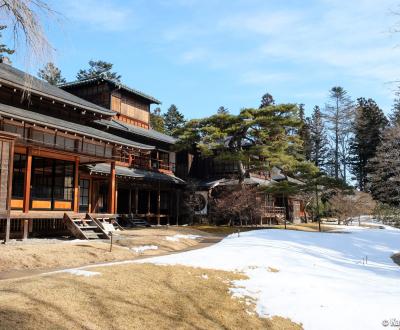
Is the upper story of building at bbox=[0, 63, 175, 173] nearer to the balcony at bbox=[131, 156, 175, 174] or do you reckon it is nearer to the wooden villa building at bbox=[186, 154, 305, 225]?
the balcony at bbox=[131, 156, 175, 174]

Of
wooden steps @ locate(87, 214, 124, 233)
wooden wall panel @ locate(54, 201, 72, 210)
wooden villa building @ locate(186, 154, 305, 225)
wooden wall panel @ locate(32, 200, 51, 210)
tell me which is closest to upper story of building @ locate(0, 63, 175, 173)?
wooden wall panel @ locate(54, 201, 72, 210)

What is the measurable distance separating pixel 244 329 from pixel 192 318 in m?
1.06

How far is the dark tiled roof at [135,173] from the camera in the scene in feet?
78.8

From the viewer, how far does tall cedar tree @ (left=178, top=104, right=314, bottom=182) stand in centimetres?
2891

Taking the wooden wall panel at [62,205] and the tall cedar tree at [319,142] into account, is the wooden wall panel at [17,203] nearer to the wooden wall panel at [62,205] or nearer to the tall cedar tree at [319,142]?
the wooden wall panel at [62,205]

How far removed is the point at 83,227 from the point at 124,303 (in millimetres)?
10844

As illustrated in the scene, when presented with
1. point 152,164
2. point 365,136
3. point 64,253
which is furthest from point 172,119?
point 64,253

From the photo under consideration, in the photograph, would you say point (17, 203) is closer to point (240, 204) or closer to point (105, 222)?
point (105, 222)

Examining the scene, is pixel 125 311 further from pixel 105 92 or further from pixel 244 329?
pixel 105 92

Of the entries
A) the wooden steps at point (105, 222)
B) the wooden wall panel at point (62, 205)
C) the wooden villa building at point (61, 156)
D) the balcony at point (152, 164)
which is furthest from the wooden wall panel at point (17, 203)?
the balcony at point (152, 164)

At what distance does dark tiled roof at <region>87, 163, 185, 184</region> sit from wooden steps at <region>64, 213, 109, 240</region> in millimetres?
5035

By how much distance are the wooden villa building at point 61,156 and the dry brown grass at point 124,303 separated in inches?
150

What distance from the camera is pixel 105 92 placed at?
30906 mm

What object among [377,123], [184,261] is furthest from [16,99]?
[377,123]
